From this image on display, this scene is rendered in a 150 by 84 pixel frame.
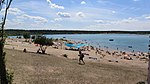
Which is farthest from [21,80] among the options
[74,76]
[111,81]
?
[111,81]

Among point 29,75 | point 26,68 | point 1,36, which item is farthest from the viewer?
point 26,68

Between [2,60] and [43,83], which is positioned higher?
[2,60]

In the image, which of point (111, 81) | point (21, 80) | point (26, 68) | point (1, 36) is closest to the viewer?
point (1, 36)

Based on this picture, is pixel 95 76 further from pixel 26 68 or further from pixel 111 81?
pixel 26 68

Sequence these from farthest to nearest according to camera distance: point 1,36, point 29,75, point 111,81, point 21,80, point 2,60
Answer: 1. point 111,81
2. point 29,75
3. point 21,80
4. point 1,36
5. point 2,60

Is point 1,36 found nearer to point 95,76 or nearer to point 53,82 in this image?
point 53,82

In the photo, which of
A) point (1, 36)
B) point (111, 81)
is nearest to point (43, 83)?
point (111, 81)

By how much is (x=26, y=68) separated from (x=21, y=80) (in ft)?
18.2

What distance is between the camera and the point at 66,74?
25.0 meters

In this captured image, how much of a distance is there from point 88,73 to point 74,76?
2.84m

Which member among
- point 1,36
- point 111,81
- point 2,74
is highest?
point 1,36

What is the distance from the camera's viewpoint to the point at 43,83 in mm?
20406

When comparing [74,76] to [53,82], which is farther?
[74,76]

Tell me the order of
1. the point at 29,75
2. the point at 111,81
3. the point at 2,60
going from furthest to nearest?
the point at 111,81, the point at 29,75, the point at 2,60
